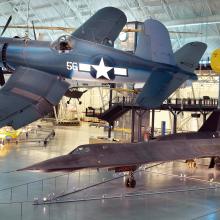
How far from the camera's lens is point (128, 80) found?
11.6m

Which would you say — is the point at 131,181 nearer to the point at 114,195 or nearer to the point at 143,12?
the point at 114,195

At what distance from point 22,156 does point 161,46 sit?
19.0 m

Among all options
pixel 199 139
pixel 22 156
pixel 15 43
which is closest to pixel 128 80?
pixel 15 43

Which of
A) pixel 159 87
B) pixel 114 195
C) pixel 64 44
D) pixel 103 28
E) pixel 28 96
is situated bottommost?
pixel 114 195

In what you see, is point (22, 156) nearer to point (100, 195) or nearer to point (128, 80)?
point (100, 195)

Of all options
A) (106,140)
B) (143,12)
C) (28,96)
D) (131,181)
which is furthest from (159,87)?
(143,12)

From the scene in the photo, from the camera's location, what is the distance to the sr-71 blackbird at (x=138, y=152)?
47.6 ft

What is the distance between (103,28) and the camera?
12.2 metres

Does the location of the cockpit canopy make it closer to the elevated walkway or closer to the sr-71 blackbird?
the sr-71 blackbird

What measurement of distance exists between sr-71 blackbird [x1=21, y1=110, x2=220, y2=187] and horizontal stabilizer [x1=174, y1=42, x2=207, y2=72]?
16.9ft

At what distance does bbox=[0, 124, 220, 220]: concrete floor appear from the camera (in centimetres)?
1505

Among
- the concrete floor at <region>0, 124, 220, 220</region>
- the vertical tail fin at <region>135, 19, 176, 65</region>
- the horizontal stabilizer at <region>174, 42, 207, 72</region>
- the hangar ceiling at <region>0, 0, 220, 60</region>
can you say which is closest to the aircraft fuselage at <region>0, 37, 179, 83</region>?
the vertical tail fin at <region>135, 19, 176, 65</region>

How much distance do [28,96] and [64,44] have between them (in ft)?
6.27

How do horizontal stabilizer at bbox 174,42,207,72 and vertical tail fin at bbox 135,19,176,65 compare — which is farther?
horizontal stabilizer at bbox 174,42,207,72
